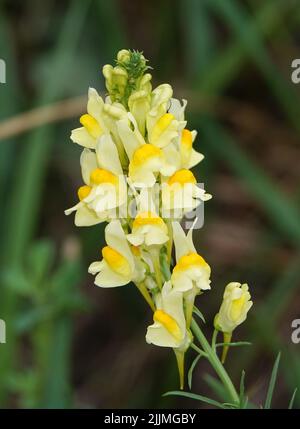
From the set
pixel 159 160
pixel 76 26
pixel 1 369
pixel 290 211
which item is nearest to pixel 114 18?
pixel 76 26

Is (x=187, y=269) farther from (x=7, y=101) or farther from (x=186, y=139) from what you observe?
(x=7, y=101)

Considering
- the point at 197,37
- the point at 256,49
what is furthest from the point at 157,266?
the point at 197,37

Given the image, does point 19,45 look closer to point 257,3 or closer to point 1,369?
point 257,3

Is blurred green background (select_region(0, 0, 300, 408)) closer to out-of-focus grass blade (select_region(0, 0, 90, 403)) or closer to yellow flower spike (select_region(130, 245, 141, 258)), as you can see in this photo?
out-of-focus grass blade (select_region(0, 0, 90, 403))

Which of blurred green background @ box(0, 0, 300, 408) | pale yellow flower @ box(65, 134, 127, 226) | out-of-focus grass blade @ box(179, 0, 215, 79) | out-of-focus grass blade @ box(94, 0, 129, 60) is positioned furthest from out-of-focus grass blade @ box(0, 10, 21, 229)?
pale yellow flower @ box(65, 134, 127, 226)

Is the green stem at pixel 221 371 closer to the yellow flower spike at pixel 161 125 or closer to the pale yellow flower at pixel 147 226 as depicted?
the pale yellow flower at pixel 147 226

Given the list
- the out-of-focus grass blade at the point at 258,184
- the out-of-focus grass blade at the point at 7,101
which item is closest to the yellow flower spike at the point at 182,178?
the out-of-focus grass blade at the point at 258,184

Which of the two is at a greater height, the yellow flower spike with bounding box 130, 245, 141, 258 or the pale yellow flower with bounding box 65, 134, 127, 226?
the pale yellow flower with bounding box 65, 134, 127, 226
